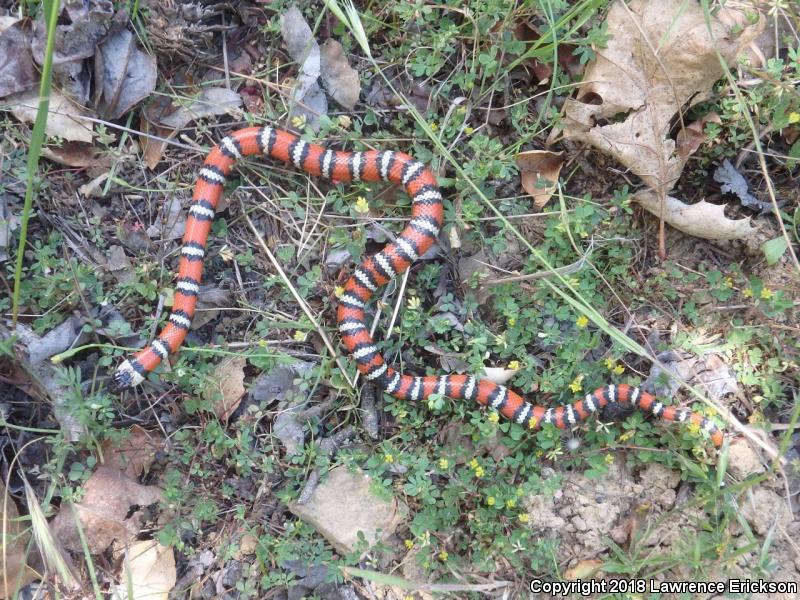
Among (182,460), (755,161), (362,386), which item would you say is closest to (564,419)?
(362,386)

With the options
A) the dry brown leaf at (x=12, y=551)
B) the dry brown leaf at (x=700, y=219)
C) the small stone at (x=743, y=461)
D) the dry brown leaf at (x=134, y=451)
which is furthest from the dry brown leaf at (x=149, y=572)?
the dry brown leaf at (x=700, y=219)

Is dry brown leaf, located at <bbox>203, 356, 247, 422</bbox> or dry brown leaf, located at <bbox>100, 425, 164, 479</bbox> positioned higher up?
dry brown leaf, located at <bbox>203, 356, 247, 422</bbox>

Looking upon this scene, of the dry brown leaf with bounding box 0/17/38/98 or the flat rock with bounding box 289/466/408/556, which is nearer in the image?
the flat rock with bounding box 289/466/408/556

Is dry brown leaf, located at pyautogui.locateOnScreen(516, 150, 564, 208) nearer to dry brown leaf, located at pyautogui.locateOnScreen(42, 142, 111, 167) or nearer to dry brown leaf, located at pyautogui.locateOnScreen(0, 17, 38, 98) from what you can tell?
dry brown leaf, located at pyautogui.locateOnScreen(42, 142, 111, 167)

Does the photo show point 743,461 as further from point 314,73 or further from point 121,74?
point 121,74

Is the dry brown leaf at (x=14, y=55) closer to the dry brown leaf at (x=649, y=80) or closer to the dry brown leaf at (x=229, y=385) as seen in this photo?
the dry brown leaf at (x=229, y=385)

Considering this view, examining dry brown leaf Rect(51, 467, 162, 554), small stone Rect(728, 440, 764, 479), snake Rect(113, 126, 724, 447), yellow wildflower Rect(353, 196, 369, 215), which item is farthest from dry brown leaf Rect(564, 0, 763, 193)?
dry brown leaf Rect(51, 467, 162, 554)

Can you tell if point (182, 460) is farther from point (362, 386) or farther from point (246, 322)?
point (362, 386)
